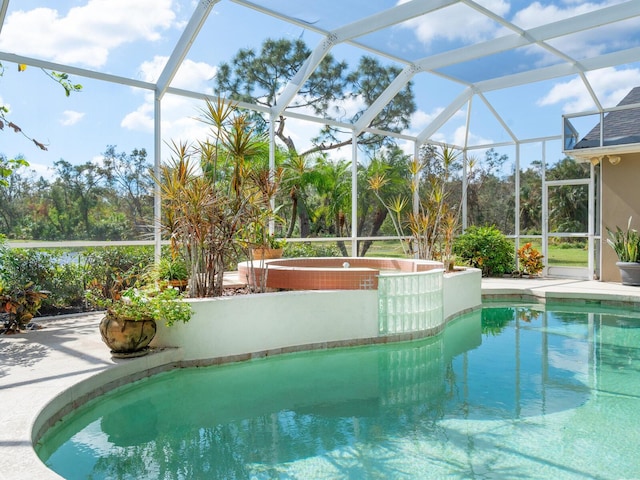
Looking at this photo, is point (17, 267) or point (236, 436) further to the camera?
point (17, 267)

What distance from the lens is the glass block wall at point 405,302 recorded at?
665cm

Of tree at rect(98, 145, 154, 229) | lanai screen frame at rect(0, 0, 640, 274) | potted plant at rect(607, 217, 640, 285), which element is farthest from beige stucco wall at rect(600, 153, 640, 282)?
tree at rect(98, 145, 154, 229)

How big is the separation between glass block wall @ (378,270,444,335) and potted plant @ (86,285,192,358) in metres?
2.53

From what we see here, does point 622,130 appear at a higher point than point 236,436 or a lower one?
higher

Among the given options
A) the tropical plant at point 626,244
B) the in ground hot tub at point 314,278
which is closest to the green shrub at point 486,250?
the tropical plant at point 626,244

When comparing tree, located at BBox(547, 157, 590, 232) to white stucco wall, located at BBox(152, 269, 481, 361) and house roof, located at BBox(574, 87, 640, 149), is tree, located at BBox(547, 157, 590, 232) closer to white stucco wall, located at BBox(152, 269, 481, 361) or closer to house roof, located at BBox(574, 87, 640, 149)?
house roof, located at BBox(574, 87, 640, 149)

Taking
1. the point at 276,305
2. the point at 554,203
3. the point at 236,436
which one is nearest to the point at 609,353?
the point at 276,305

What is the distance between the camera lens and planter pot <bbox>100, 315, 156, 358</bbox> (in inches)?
191

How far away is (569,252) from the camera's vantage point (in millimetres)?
12773

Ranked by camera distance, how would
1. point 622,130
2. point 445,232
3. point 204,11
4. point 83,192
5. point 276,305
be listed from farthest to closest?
1. point 622,130
2. point 445,232
3. point 83,192
4. point 204,11
5. point 276,305

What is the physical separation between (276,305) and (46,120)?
435cm

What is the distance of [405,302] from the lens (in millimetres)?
6746

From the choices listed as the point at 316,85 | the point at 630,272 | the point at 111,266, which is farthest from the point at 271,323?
the point at 630,272

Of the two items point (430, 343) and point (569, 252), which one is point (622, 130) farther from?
point (430, 343)
